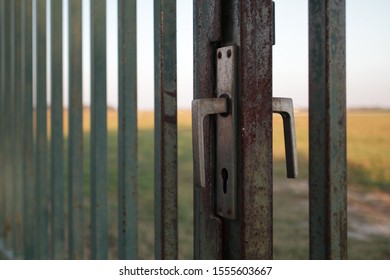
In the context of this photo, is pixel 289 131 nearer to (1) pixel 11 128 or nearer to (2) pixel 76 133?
(2) pixel 76 133

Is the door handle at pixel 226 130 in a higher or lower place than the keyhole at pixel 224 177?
higher

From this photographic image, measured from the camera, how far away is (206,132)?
826mm

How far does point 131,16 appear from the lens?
123 centimetres

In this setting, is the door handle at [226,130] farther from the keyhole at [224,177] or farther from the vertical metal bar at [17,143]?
the vertical metal bar at [17,143]

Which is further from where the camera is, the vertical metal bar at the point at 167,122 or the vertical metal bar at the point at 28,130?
the vertical metal bar at the point at 28,130

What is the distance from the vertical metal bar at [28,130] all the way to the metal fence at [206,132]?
0.24m

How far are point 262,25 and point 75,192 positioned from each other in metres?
1.18

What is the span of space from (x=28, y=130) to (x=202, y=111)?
5.16 feet

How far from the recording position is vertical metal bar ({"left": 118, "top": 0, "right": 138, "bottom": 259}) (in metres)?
1.24

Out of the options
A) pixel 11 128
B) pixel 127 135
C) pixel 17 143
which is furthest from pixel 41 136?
pixel 127 135

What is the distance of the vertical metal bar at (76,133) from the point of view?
1672 millimetres

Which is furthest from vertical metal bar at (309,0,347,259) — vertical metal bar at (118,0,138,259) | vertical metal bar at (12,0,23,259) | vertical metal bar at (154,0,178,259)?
vertical metal bar at (12,0,23,259)

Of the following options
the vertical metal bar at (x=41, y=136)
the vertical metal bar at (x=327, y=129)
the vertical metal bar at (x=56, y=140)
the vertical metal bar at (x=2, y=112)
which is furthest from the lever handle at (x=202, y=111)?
the vertical metal bar at (x=2, y=112)

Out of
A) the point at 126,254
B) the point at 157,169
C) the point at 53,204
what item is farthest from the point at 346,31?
the point at 53,204
